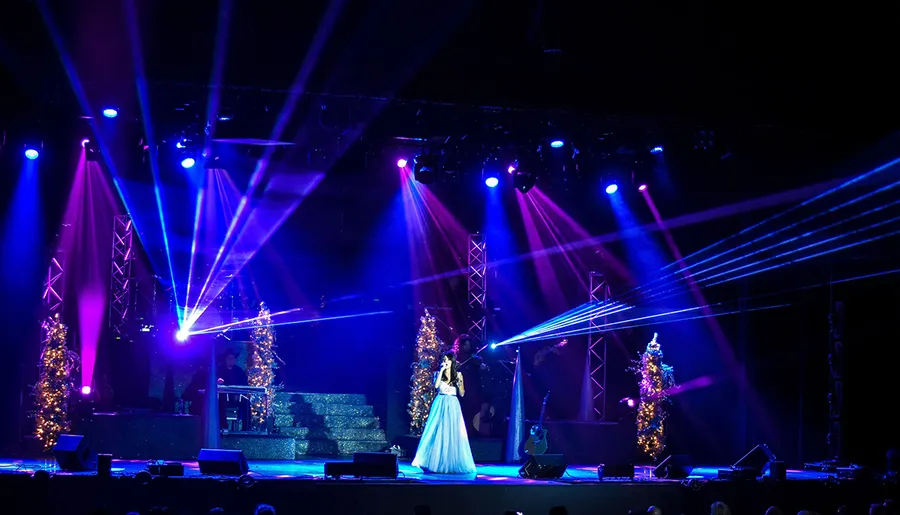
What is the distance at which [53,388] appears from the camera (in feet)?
52.0

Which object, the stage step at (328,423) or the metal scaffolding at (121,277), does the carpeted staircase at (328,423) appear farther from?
the metal scaffolding at (121,277)

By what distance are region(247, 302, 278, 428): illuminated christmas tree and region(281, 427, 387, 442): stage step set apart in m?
0.74

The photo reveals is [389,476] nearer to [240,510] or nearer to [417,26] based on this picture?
[240,510]

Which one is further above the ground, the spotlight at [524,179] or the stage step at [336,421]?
the spotlight at [524,179]

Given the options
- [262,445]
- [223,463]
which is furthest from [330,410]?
[223,463]

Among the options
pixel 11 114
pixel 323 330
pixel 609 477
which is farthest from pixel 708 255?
pixel 11 114

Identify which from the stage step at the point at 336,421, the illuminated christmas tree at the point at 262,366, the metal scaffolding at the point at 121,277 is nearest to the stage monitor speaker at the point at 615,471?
the stage step at the point at 336,421

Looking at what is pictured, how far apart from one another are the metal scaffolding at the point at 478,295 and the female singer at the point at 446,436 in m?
5.14

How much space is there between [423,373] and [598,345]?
3.89 meters

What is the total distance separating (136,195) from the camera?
19.0 m

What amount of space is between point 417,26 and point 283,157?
240 inches

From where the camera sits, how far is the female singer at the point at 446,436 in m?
13.7

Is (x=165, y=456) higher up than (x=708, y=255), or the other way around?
(x=708, y=255)

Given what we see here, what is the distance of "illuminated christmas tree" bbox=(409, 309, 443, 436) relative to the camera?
18109 mm
